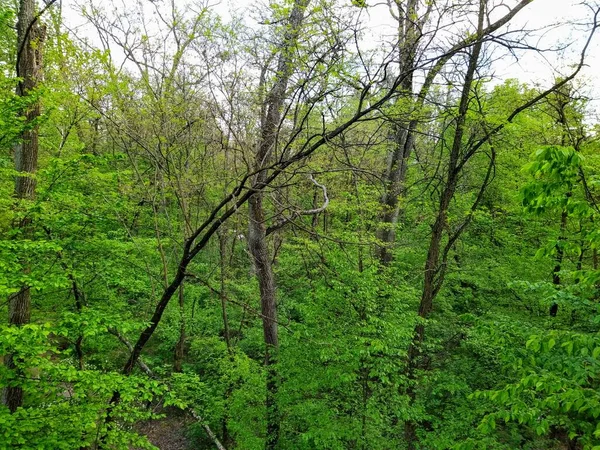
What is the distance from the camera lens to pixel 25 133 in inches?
223

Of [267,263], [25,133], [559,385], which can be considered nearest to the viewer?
[559,385]

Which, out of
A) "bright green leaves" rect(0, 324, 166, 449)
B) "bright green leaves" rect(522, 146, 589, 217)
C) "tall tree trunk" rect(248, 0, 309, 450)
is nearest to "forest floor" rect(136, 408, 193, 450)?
→ "tall tree trunk" rect(248, 0, 309, 450)

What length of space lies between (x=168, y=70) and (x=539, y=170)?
5952 mm

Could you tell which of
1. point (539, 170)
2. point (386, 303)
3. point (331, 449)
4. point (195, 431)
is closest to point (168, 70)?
point (386, 303)

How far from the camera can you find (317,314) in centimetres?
639

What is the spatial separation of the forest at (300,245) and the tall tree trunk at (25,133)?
0.04 meters

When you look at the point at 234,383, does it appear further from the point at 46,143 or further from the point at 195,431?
the point at 46,143

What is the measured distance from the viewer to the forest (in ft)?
10.9

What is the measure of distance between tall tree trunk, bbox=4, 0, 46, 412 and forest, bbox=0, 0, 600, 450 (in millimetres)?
38

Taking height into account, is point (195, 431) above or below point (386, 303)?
below

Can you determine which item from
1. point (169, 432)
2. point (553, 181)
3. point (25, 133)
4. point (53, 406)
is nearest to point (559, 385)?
point (553, 181)

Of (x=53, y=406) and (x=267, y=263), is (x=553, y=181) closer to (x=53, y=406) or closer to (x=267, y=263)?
(x=267, y=263)

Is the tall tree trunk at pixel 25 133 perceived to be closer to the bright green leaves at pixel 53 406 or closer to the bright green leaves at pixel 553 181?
the bright green leaves at pixel 53 406

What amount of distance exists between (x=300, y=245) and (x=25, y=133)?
4783 millimetres
